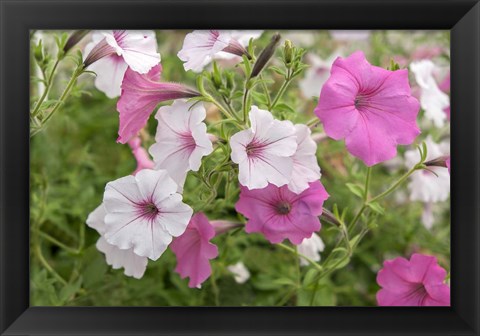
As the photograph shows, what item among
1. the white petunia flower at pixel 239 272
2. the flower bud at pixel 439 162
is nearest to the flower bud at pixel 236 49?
the flower bud at pixel 439 162

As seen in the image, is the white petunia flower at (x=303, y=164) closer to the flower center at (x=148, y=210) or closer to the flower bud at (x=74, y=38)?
the flower center at (x=148, y=210)

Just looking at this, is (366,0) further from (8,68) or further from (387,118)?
(8,68)

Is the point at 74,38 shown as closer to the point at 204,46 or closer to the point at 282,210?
the point at 204,46

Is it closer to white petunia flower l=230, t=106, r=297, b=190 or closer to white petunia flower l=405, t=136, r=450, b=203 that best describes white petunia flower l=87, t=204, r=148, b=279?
white petunia flower l=230, t=106, r=297, b=190

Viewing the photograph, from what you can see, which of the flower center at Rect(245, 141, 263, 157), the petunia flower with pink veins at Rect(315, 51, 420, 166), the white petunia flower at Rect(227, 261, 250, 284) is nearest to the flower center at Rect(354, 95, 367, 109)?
the petunia flower with pink veins at Rect(315, 51, 420, 166)

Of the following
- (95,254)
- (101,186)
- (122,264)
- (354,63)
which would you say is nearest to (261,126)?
(354,63)

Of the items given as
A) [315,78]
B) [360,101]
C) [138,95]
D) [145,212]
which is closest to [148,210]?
[145,212]
